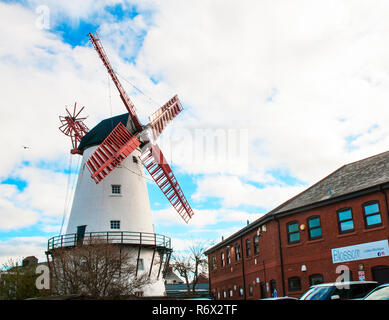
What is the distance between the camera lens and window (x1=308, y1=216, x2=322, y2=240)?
25797 millimetres

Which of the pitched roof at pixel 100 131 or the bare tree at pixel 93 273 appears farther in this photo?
the pitched roof at pixel 100 131

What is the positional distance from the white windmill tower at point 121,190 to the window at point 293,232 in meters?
11.8

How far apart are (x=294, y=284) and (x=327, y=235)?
412 centimetres

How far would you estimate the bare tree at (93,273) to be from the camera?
24.9m

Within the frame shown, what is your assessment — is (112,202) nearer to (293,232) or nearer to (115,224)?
(115,224)

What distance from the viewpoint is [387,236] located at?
71.4 ft

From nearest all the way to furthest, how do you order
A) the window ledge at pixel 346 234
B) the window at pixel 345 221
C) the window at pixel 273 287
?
1. the window ledge at pixel 346 234
2. the window at pixel 345 221
3. the window at pixel 273 287

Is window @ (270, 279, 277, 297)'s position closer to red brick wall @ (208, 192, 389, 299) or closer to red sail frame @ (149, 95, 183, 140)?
red brick wall @ (208, 192, 389, 299)

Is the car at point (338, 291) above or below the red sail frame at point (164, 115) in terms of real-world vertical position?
below

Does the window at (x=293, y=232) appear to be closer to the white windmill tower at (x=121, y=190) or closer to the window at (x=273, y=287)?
the window at (x=273, y=287)

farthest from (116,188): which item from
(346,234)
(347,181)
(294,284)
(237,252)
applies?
(346,234)

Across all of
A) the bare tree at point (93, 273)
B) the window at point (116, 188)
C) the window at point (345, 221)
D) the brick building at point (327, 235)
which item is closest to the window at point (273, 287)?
the brick building at point (327, 235)

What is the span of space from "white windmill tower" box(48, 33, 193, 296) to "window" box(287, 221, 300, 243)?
11819 mm
